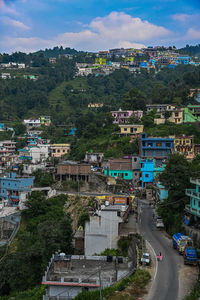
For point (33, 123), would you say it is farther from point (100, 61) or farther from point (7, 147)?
point (100, 61)

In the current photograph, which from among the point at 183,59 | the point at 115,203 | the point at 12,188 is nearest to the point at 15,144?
the point at 12,188

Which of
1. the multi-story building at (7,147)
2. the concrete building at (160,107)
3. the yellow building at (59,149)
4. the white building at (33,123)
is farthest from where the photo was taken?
the white building at (33,123)

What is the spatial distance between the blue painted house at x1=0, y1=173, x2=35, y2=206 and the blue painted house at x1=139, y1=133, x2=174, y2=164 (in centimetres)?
979

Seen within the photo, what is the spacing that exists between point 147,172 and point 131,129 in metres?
7.42

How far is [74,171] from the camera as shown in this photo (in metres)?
31.0

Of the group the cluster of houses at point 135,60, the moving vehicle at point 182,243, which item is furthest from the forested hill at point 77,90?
the moving vehicle at point 182,243

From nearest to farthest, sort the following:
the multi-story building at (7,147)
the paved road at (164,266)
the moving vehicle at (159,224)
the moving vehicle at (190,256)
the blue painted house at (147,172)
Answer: the paved road at (164,266) < the moving vehicle at (190,256) < the moving vehicle at (159,224) < the blue painted house at (147,172) < the multi-story building at (7,147)

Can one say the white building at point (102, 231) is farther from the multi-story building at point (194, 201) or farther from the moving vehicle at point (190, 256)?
the moving vehicle at point (190, 256)

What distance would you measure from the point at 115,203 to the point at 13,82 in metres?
48.6

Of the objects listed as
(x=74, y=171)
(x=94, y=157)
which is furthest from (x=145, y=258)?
(x=94, y=157)

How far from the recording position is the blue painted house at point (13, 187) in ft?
101

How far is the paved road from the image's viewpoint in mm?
11953

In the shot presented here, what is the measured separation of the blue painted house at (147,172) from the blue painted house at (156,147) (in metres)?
1.50

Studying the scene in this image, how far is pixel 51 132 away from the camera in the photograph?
47.6 metres
